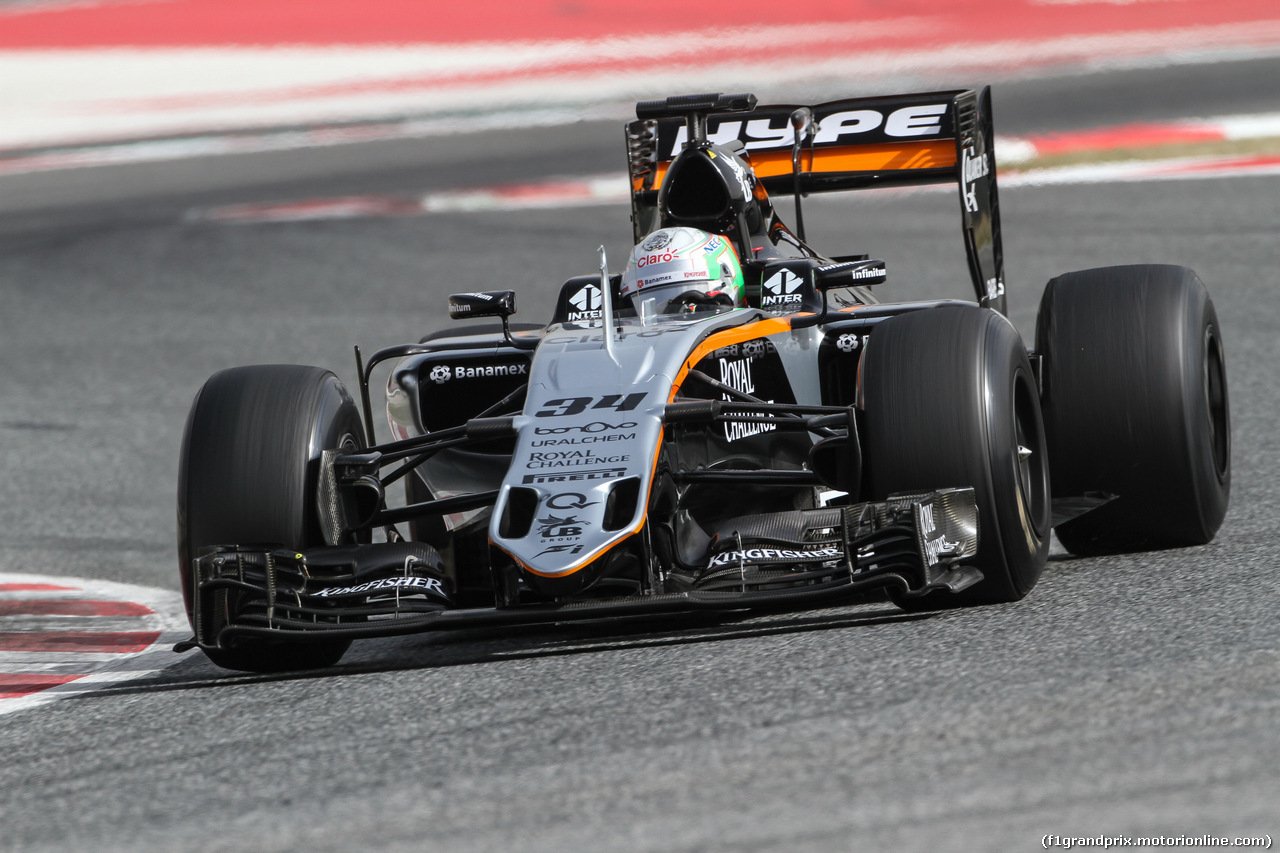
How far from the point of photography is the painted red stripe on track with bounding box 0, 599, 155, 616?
7336 mm

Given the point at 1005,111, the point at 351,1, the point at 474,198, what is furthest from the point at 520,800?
the point at 351,1

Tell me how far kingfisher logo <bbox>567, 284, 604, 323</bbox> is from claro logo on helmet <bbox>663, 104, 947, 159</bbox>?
1041 millimetres

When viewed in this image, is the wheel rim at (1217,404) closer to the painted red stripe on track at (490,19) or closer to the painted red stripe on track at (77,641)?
the painted red stripe on track at (77,641)

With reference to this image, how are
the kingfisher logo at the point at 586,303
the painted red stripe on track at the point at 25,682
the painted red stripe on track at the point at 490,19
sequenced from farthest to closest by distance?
the painted red stripe on track at the point at 490,19 < the kingfisher logo at the point at 586,303 < the painted red stripe on track at the point at 25,682

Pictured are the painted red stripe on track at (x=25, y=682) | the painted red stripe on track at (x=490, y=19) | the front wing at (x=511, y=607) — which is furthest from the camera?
the painted red stripe on track at (x=490, y=19)

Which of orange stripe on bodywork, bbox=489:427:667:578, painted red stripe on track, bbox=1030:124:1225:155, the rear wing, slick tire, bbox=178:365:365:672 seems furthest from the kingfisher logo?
painted red stripe on track, bbox=1030:124:1225:155

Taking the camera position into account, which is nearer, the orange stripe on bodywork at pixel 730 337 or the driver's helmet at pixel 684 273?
the orange stripe on bodywork at pixel 730 337

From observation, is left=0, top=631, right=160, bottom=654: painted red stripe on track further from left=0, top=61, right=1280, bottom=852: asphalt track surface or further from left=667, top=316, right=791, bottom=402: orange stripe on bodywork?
left=667, top=316, right=791, bottom=402: orange stripe on bodywork

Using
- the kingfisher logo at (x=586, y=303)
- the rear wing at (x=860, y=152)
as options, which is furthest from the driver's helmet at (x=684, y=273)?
the rear wing at (x=860, y=152)

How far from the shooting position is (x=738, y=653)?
4.82 m

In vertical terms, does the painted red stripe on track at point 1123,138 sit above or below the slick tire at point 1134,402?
above

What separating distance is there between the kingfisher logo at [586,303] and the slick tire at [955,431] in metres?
1.75

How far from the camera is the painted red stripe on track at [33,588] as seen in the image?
308 inches

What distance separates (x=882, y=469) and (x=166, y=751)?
2132 millimetres
